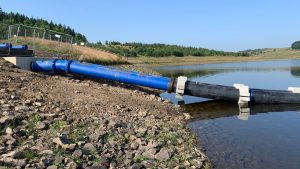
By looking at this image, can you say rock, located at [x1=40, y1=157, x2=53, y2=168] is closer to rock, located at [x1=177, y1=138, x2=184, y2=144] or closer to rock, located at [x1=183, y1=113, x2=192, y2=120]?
rock, located at [x1=177, y1=138, x2=184, y2=144]

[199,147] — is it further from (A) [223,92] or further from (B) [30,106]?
(A) [223,92]

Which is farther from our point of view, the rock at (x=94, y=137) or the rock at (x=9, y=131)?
the rock at (x=94, y=137)

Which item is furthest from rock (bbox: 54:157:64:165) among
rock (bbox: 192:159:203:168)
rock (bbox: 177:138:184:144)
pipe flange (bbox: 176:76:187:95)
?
pipe flange (bbox: 176:76:187:95)

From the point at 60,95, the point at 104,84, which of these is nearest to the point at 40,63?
the point at 104,84

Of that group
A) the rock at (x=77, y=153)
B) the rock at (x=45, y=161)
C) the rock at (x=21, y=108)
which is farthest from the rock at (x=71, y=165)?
the rock at (x=21, y=108)

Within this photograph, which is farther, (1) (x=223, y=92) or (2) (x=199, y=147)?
(1) (x=223, y=92)

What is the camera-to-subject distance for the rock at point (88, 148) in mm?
10984

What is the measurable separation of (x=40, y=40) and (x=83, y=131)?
802 inches

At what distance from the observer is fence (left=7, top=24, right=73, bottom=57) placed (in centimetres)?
2990

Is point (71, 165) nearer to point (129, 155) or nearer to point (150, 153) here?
point (129, 155)

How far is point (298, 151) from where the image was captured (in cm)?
1409

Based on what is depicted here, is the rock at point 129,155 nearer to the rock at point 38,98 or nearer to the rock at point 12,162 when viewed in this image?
the rock at point 12,162

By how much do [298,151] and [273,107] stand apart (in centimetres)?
1087

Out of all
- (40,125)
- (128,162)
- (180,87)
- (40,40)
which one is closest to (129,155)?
(128,162)
